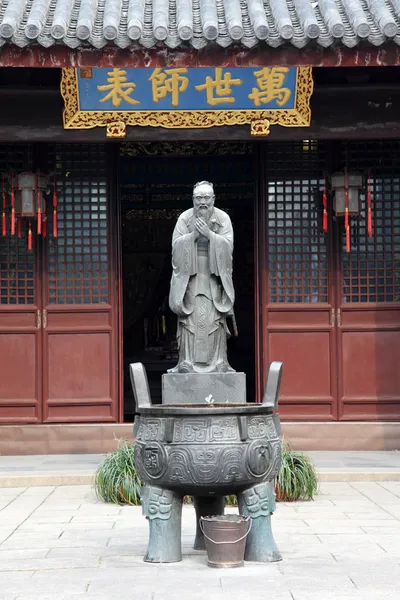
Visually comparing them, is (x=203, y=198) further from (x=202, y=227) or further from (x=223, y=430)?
(x=223, y=430)

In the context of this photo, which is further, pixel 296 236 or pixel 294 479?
pixel 296 236

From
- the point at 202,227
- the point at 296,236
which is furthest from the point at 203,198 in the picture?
the point at 296,236

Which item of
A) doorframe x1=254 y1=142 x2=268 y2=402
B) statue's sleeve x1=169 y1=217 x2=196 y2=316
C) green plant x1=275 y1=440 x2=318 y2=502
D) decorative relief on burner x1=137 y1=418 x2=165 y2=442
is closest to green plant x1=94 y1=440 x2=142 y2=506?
green plant x1=275 y1=440 x2=318 y2=502

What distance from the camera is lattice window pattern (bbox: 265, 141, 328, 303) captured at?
12992 mm

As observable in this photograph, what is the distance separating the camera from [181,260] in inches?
416

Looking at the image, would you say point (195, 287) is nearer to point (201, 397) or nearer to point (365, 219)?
point (201, 397)

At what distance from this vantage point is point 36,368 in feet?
42.4

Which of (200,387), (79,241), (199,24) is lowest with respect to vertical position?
(200,387)

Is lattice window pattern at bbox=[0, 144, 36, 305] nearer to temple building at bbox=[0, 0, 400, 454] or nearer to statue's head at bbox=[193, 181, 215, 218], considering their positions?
temple building at bbox=[0, 0, 400, 454]

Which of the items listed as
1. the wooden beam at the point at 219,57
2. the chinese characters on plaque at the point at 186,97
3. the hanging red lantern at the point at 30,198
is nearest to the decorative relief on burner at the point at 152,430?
the wooden beam at the point at 219,57

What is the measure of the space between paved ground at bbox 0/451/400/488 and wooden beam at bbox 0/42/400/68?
401 cm

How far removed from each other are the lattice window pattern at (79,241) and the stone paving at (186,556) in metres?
3.36

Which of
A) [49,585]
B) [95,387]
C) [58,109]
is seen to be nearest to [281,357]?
[95,387]

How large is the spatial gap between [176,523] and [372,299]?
647 cm
